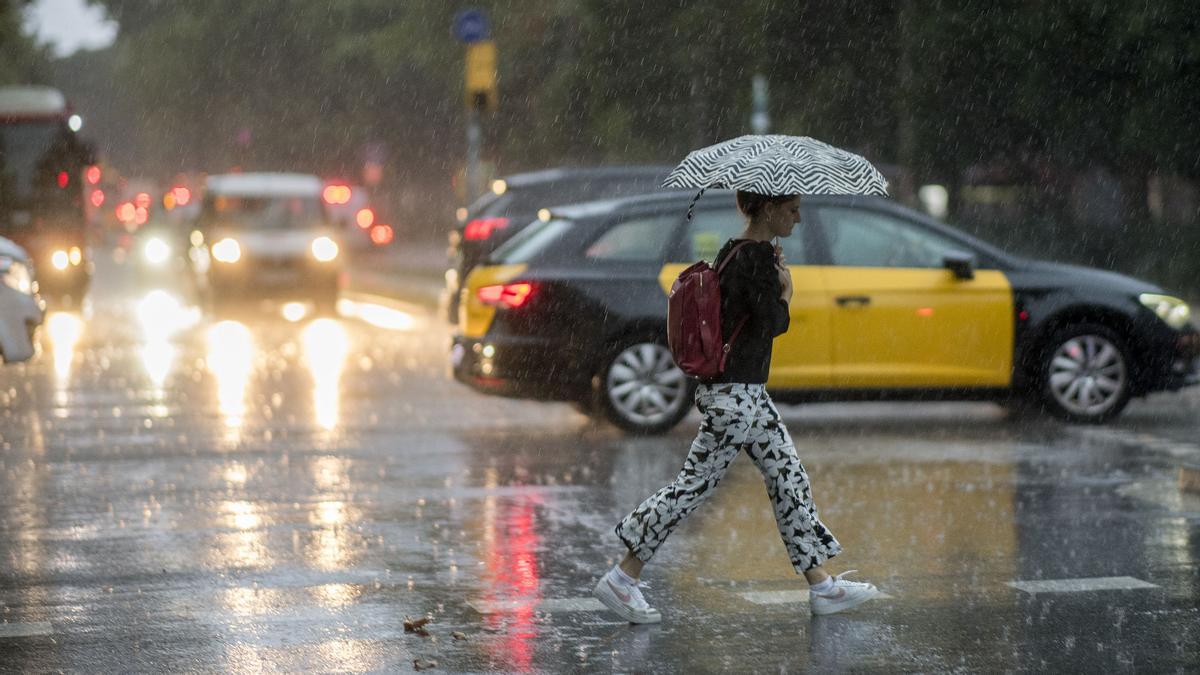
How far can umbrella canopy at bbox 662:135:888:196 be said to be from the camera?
274 inches

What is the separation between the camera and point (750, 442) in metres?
7.14

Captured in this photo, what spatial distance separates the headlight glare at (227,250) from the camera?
2631 cm

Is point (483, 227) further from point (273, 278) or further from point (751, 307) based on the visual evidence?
point (751, 307)

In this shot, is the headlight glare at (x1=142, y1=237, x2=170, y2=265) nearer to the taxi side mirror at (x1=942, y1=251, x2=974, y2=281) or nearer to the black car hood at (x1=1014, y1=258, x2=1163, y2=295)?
the black car hood at (x1=1014, y1=258, x2=1163, y2=295)

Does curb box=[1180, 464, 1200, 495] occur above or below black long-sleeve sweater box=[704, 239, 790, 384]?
below

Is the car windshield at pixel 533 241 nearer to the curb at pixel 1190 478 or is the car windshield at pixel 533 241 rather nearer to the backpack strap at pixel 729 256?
the curb at pixel 1190 478

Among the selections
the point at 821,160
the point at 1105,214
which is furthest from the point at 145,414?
the point at 1105,214

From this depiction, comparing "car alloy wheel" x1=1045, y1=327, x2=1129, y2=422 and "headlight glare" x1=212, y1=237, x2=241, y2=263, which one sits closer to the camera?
"car alloy wheel" x1=1045, y1=327, x2=1129, y2=422

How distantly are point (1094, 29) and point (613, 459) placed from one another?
16372 mm

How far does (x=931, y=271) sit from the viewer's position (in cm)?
1274

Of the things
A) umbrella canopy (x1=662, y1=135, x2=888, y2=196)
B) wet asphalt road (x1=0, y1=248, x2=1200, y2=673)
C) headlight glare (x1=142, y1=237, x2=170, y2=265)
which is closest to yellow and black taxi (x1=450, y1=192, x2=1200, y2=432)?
wet asphalt road (x1=0, y1=248, x2=1200, y2=673)

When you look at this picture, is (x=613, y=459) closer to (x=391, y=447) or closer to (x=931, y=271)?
(x=391, y=447)

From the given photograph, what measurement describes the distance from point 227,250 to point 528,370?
14.6 metres

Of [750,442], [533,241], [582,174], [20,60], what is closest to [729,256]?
[750,442]
